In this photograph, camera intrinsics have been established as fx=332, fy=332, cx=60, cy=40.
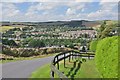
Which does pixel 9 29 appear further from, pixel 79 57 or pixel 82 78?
pixel 82 78

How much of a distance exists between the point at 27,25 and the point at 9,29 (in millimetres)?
14054

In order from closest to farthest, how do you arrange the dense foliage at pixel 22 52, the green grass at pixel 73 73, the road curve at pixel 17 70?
the road curve at pixel 17 70, the green grass at pixel 73 73, the dense foliage at pixel 22 52

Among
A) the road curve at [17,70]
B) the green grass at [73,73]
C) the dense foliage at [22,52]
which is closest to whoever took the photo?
the road curve at [17,70]

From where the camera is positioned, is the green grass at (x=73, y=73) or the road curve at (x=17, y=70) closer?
the road curve at (x=17, y=70)

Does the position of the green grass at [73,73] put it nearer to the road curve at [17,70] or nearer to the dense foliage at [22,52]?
the road curve at [17,70]

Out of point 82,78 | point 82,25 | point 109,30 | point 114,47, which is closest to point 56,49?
point 109,30

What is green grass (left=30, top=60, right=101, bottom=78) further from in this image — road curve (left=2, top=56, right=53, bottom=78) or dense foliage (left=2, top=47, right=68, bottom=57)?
dense foliage (left=2, top=47, right=68, bottom=57)

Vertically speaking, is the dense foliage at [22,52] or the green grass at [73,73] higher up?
the green grass at [73,73]

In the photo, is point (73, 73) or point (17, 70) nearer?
point (73, 73)

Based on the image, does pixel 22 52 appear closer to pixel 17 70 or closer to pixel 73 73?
pixel 17 70

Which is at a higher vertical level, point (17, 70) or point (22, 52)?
point (17, 70)

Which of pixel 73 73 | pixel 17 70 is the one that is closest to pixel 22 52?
pixel 17 70

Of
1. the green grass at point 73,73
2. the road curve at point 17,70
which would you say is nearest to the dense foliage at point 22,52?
the road curve at point 17,70

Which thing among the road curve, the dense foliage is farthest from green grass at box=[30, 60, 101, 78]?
the dense foliage
